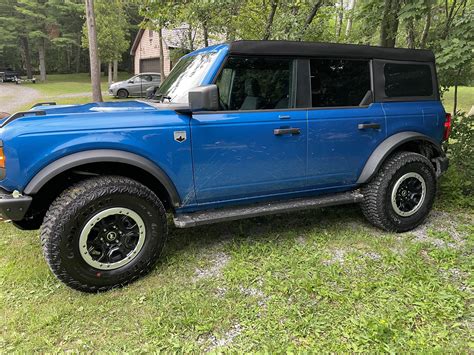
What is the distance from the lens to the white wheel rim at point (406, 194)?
13.5 ft

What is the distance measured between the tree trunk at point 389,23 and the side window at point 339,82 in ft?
8.81

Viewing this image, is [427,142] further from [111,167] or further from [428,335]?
[111,167]

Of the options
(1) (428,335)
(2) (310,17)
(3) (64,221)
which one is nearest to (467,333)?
(1) (428,335)

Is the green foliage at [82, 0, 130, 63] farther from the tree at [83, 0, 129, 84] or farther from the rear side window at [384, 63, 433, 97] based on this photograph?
the rear side window at [384, 63, 433, 97]

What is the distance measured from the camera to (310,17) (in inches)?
271

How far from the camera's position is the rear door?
371cm

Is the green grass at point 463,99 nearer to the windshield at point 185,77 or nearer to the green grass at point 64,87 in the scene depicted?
the windshield at point 185,77

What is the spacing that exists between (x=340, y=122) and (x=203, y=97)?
5.09 feet

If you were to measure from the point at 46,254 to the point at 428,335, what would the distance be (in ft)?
9.31

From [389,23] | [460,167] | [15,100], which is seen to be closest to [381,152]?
[460,167]

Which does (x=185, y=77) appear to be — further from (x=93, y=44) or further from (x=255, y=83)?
(x=93, y=44)

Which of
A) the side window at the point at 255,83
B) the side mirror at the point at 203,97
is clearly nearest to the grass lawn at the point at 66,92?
the side window at the point at 255,83

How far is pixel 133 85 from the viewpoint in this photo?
68.7ft

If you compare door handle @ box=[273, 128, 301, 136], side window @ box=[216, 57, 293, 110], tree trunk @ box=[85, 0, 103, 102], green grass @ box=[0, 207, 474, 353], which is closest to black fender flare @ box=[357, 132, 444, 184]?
green grass @ box=[0, 207, 474, 353]
